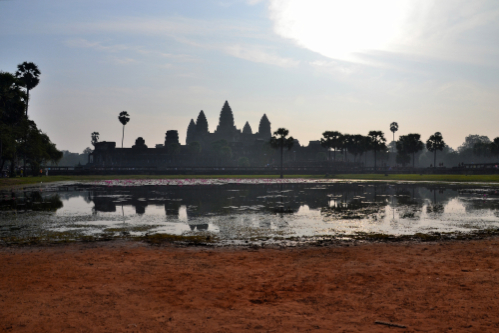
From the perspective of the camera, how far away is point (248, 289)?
632cm

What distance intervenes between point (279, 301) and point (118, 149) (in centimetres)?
11494

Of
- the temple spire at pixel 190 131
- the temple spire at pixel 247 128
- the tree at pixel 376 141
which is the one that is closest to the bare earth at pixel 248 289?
the tree at pixel 376 141

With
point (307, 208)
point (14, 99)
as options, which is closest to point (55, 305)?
point (307, 208)

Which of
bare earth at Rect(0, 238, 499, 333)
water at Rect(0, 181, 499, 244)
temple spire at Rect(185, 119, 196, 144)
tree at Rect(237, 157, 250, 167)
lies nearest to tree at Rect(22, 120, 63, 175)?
water at Rect(0, 181, 499, 244)

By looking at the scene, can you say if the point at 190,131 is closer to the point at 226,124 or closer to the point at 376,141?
the point at 226,124

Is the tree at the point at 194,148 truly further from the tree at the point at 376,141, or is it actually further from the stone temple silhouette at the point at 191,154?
the tree at the point at 376,141

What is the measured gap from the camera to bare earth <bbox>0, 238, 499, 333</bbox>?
5.04 m

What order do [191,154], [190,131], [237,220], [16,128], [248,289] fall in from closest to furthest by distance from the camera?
1. [248,289]
2. [237,220]
3. [16,128]
4. [191,154]
5. [190,131]

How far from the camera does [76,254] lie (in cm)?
873

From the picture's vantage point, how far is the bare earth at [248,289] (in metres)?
5.04

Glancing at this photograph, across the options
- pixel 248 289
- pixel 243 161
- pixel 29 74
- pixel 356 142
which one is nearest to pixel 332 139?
pixel 356 142

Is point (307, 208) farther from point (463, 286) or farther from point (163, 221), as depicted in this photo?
point (463, 286)

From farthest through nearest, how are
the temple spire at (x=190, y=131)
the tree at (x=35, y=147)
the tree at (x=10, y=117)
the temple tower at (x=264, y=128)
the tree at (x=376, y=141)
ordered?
the temple spire at (x=190, y=131) < the temple tower at (x=264, y=128) < the tree at (x=376, y=141) < the tree at (x=35, y=147) < the tree at (x=10, y=117)

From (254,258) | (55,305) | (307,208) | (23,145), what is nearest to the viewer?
(55,305)
